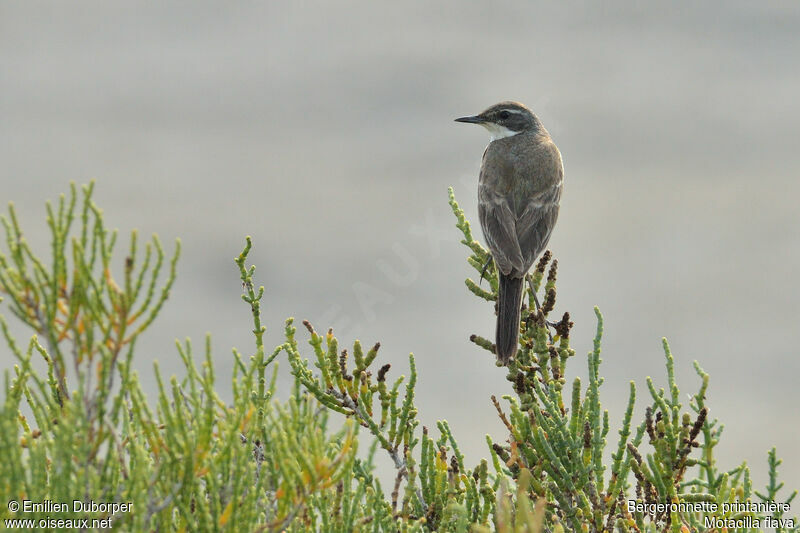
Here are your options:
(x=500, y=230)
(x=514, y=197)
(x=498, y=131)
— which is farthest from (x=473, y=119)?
(x=500, y=230)

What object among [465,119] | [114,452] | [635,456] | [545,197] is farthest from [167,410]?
[465,119]

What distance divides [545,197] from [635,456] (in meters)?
4.83

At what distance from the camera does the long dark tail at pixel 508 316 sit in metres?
6.80

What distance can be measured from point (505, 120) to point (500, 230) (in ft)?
10.1

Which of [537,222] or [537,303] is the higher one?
[537,222]

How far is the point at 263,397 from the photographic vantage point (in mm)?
6047

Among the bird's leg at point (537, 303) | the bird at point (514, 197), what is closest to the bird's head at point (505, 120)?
the bird at point (514, 197)

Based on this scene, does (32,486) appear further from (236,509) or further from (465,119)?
(465,119)

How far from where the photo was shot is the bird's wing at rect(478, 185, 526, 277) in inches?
308

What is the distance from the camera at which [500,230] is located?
8.98 meters

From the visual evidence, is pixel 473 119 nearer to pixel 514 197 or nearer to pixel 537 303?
pixel 514 197

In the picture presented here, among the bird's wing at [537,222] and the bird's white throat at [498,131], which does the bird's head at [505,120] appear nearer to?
the bird's white throat at [498,131]

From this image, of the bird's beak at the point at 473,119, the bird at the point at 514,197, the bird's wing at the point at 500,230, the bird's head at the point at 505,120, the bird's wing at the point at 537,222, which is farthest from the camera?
the bird's head at the point at 505,120

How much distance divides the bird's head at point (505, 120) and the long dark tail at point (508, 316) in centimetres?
430
